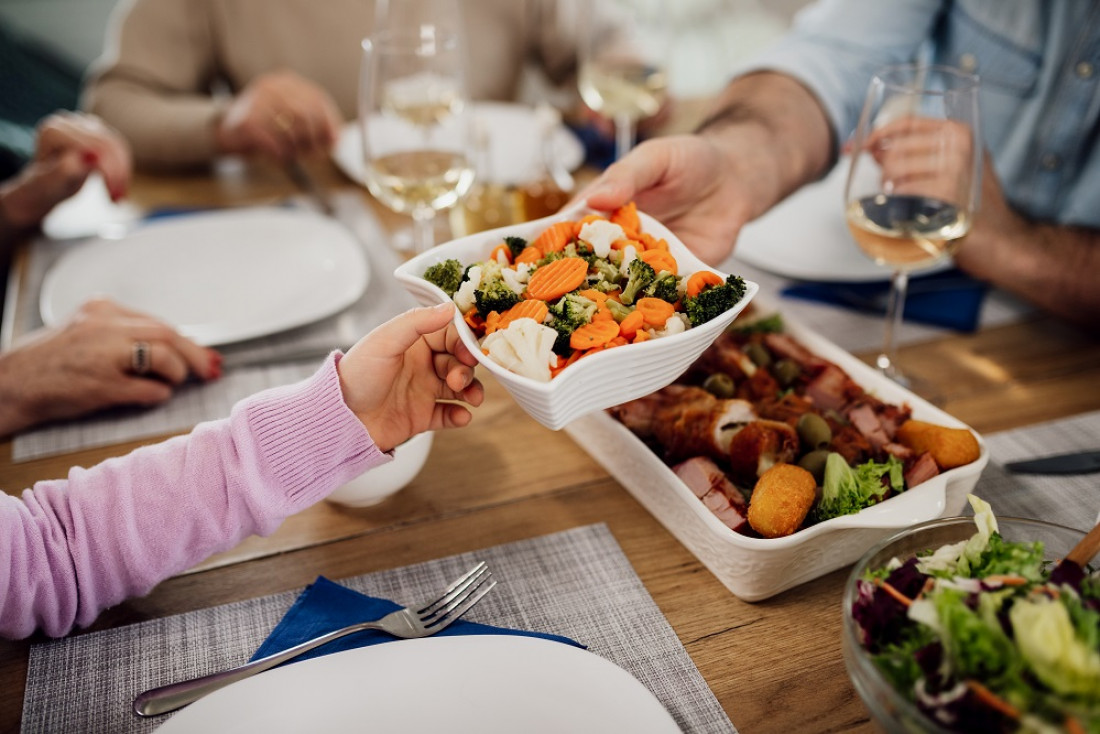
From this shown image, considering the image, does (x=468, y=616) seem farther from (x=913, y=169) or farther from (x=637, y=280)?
(x=913, y=169)

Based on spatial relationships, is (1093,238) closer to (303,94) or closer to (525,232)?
(525,232)

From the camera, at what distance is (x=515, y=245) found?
0.98 metres

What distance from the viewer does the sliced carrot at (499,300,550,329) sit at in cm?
80

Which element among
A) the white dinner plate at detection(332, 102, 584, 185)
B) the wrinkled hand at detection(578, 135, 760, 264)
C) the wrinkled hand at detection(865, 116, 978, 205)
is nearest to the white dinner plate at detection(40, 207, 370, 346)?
the white dinner plate at detection(332, 102, 584, 185)

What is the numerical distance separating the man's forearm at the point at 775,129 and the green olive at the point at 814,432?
547 mm

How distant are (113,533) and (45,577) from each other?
0.07 m

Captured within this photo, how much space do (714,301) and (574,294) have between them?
138mm

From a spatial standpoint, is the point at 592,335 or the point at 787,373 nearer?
the point at 592,335

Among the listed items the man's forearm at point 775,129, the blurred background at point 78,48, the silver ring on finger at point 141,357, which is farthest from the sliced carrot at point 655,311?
the blurred background at point 78,48

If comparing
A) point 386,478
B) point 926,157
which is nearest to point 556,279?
point 386,478

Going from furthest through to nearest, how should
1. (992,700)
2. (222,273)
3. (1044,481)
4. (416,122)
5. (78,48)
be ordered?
(78,48)
(222,273)
(416,122)
(1044,481)
(992,700)

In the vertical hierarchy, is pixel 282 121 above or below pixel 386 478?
above

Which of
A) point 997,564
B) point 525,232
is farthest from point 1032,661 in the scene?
point 525,232

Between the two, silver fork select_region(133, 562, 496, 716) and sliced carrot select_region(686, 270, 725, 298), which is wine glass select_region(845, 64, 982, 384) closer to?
sliced carrot select_region(686, 270, 725, 298)
